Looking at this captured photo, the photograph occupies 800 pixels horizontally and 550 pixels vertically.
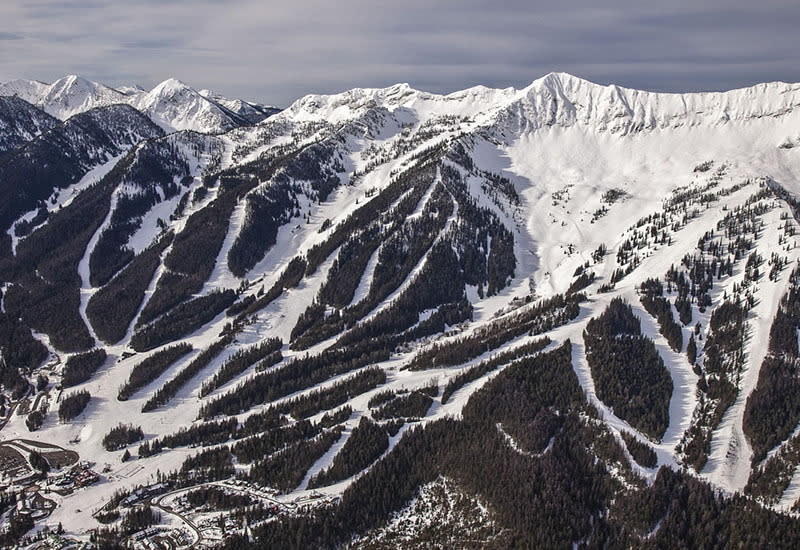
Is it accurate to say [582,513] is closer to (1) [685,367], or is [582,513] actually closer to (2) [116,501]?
(1) [685,367]

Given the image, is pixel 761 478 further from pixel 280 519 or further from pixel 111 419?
pixel 111 419

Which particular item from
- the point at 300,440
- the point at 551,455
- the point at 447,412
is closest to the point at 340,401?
the point at 300,440

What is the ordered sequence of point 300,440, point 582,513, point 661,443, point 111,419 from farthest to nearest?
point 111,419 → point 300,440 → point 661,443 → point 582,513

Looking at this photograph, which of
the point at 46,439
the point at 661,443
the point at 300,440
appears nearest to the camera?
the point at 661,443

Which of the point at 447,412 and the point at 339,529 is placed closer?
the point at 339,529

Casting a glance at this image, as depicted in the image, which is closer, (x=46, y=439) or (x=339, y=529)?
(x=339, y=529)

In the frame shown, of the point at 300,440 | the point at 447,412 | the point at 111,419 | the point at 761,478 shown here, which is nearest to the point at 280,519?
the point at 300,440

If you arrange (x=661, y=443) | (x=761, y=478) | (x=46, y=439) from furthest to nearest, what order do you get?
(x=46, y=439), (x=661, y=443), (x=761, y=478)

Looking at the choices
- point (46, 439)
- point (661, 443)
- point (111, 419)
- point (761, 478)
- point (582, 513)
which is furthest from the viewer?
point (111, 419)

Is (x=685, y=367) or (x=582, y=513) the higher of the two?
(x=685, y=367)
